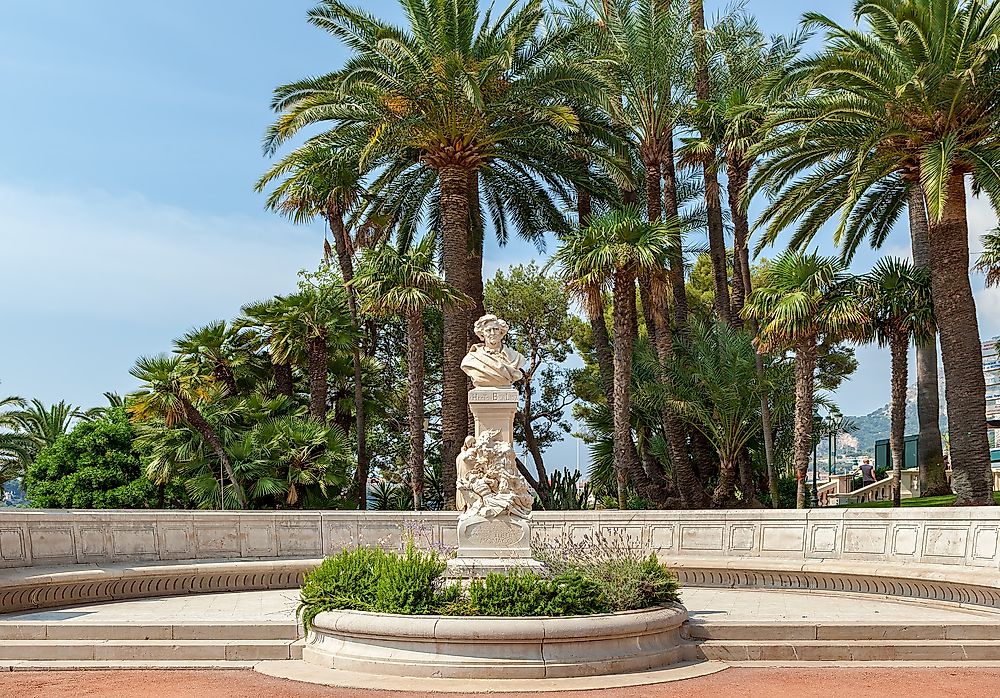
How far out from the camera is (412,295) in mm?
24250

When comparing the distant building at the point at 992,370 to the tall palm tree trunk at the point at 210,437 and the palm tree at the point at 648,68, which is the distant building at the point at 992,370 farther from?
the tall palm tree trunk at the point at 210,437

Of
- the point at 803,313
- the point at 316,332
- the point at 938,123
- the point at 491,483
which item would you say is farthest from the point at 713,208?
the point at 491,483

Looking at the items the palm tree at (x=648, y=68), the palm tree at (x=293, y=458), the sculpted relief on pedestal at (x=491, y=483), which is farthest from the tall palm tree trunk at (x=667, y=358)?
the sculpted relief on pedestal at (x=491, y=483)

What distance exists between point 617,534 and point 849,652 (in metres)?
6.08

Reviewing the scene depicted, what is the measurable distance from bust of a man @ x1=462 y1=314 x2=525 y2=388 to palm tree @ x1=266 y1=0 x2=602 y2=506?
32.3 feet

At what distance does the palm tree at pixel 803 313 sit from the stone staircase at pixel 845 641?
11.0m

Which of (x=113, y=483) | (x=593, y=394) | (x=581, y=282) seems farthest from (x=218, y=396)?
(x=593, y=394)

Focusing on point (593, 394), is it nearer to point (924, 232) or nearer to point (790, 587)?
point (924, 232)

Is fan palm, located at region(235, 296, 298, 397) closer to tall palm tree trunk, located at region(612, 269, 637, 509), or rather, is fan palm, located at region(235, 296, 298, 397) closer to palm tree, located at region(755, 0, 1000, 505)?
tall palm tree trunk, located at region(612, 269, 637, 509)

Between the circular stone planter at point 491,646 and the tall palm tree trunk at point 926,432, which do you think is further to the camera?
the tall palm tree trunk at point 926,432

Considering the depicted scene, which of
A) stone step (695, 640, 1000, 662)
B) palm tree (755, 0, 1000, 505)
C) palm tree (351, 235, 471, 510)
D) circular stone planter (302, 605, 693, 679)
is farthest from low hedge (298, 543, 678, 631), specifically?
palm tree (351, 235, 471, 510)

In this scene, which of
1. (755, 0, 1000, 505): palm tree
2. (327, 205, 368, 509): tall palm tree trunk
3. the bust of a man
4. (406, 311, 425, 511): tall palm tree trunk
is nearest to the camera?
the bust of a man

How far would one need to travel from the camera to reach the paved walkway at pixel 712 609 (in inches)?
473

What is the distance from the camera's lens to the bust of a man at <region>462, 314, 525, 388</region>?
43.6 feet
